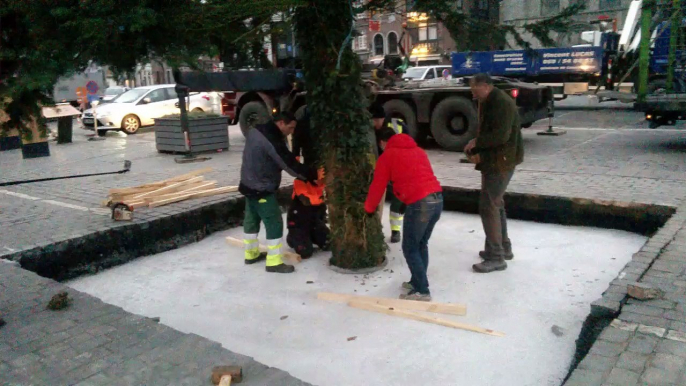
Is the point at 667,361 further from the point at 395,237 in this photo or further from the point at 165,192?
the point at 165,192

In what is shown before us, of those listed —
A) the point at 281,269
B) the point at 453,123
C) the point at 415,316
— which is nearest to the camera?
the point at 415,316

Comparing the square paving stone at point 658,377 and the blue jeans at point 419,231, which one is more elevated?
the blue jeans at point 419,231

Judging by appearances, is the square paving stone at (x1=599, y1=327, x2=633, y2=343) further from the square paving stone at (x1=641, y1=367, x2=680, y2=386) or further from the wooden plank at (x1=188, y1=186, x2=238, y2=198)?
the wooden plank at (x1=188, y1=186, x2=238, y2=198)

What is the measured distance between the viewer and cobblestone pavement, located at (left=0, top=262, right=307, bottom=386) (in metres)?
3.03

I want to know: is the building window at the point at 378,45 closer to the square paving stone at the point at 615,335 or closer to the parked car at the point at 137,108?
the parked car at the point at 137,108

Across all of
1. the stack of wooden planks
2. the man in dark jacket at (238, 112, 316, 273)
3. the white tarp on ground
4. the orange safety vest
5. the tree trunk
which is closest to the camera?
the white tarp on ground

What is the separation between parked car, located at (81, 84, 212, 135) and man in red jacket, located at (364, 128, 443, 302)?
14599 mm

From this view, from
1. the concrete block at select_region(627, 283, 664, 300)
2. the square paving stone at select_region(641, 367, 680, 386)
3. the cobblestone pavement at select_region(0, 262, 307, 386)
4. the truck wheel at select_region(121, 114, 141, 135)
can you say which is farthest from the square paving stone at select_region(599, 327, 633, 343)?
the truck wheel at select_region(121, 114, 141, 135)

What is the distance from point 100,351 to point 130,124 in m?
16.6

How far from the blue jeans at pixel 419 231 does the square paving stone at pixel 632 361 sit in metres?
1.84

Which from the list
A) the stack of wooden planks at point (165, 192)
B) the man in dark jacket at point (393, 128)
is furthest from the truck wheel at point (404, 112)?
the man in dark jacket at point (393, 128)

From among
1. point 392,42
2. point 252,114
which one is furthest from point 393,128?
point 392,42

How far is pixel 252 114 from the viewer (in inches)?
563

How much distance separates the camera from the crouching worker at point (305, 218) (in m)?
6.01
